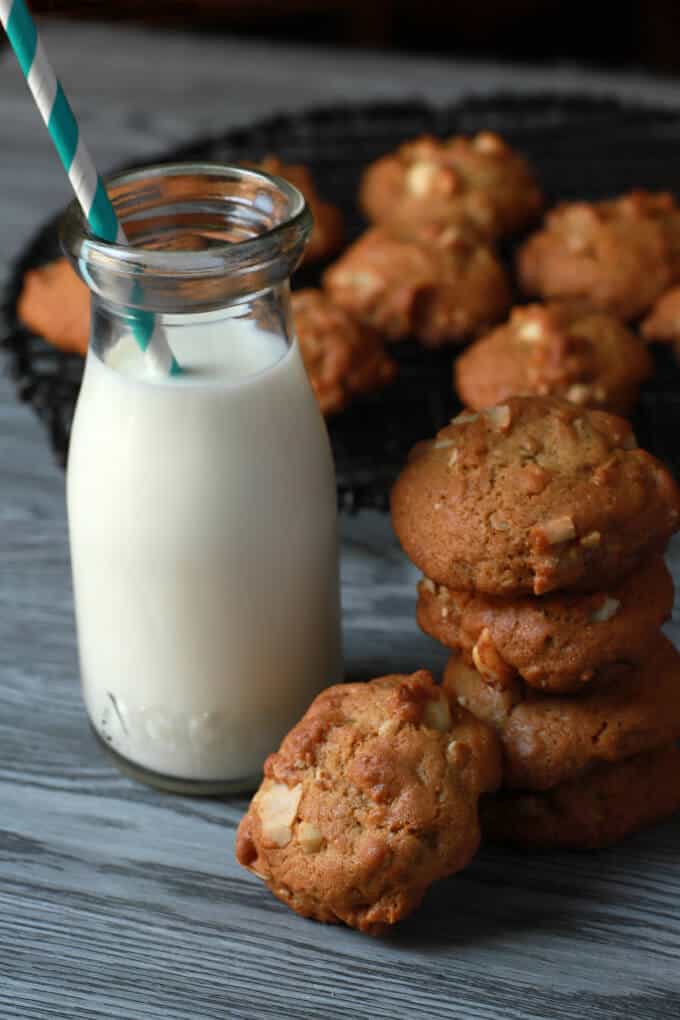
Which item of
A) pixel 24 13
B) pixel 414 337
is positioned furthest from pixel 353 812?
pixel 414 337

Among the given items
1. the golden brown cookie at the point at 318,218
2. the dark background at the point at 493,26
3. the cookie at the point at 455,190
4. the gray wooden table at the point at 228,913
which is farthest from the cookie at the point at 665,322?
the dark background at the point at 493,26

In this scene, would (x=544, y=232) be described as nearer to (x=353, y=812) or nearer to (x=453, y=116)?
(x=453, y=116)

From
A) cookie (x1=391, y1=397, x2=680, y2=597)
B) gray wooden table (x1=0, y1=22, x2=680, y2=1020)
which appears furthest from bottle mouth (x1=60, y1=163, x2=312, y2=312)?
gray wooden table (x1=0, y1=22, x2=680, y2=1020)

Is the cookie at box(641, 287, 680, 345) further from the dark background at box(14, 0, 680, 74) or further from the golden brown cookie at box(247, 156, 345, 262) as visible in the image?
the dark background at box(14, 0, 680, 74)

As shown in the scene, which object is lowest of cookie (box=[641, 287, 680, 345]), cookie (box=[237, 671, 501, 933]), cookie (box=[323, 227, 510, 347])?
cookie (box=[323, 227, 510, 347])

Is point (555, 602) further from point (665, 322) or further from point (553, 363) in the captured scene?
point (665, 322)

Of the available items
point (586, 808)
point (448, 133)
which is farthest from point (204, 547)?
point (448, 133)
